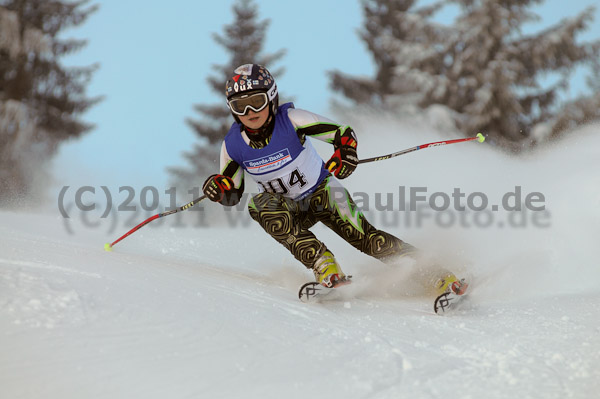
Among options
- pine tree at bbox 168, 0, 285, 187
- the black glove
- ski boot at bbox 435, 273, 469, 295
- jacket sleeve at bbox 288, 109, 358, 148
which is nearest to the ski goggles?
jacket sleeve at bbox 288, 109, 358, 148

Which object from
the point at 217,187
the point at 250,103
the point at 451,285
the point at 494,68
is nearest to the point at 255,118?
the point at 250,103

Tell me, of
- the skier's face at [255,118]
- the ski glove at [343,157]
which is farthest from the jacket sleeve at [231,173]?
the ski glove at [343,157]

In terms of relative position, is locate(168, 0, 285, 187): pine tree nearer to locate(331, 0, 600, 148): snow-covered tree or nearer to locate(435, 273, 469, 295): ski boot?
locate(331, 0, 600, 148): snow-covered tree

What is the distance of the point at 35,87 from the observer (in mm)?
15258

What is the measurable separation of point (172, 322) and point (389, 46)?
15.0 metres

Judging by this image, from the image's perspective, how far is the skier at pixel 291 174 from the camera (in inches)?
169

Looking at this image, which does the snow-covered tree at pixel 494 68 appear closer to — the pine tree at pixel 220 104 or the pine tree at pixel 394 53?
the pine tree at pixel 394 53

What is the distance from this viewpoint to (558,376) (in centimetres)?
265

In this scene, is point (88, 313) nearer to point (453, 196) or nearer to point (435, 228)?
point (435, 228)

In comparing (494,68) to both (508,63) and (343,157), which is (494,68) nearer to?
(508,63)

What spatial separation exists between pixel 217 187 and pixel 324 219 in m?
0.89

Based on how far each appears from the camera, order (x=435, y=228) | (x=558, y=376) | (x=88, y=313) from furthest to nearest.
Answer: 1. (x=435, y=228)
2. (x=88, y=313)
3. (x=558, y=376)

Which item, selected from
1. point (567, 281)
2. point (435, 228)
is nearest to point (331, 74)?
point (435, 228)

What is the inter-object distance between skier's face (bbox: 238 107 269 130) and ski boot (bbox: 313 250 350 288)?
3.51ft
